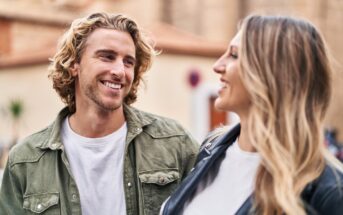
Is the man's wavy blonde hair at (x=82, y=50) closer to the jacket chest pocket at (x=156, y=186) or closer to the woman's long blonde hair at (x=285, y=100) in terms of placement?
the jacket chest pocket at (x=156, y=186)

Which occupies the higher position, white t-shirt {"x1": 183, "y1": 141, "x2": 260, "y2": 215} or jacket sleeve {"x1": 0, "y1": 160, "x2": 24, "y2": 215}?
white t-shirt {"x1": 183, "y1": 141, "x2": 260, "y2": 215}

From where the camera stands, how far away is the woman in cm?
241

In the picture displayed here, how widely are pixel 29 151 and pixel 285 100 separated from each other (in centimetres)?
152

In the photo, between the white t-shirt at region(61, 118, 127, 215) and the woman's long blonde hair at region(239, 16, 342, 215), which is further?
the white t-shirt at region(61, 118, 127, 215)

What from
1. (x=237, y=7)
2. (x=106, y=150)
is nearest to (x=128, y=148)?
(x=106, y=150)

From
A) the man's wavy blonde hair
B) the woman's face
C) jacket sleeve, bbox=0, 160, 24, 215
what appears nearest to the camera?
the woman's face

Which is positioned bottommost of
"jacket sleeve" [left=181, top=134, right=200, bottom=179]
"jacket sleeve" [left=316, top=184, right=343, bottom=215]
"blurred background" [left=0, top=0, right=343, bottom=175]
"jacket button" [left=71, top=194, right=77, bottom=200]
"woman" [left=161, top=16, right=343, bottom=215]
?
"blurred background" [left=0, top=0, right=343, bottom=175]

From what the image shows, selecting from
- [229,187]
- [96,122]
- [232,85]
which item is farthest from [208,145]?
[96,122]

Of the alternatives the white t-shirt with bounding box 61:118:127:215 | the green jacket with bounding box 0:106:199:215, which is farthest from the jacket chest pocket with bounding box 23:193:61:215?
the white t-shirt with bounding box 61:118:127:215

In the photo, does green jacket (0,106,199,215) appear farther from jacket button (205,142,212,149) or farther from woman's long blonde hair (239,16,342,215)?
woman's long blonde hair (239,16,342,215)

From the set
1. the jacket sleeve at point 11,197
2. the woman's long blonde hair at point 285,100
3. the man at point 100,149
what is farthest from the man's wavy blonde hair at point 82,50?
the woman's long blonde hair at point 285,100

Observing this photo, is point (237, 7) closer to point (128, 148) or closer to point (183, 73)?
point (183, 73)

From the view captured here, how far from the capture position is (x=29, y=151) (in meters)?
3.55

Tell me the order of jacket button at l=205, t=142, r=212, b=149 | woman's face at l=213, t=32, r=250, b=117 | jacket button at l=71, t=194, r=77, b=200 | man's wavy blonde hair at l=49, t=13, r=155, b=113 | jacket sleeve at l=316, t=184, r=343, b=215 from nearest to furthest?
jacket sleeve at l=316, t=184, r=343, b=215
woman's face at l=213, t=32, r=250, b=117
jacket button at l=205, t=142, r=212, b=149
jacket button at l=71, t=194, r=77, b=200
man's wavy blonde hair at l=49, t=13, r=155, b=113
